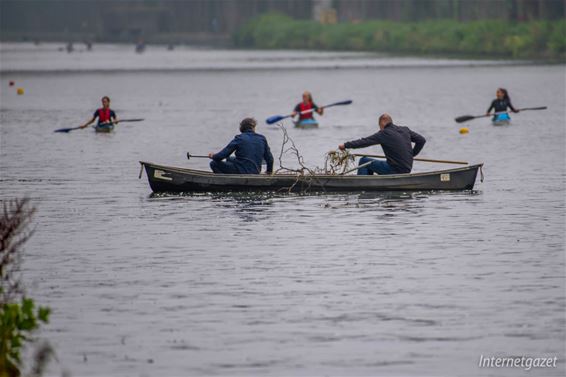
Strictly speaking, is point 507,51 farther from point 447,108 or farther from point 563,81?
point 447,108

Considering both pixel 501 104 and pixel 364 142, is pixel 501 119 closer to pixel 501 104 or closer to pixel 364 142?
pixel 501 104

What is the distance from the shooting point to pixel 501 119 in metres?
48.8

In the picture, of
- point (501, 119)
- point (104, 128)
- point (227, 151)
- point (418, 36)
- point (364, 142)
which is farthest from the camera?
point (418, 36)

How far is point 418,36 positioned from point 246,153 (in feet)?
325

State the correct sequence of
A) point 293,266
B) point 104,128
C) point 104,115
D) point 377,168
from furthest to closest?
1. point 104,128
2. point 104,115
3. point 377,168
4. point 293,266

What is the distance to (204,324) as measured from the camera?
17062 mm

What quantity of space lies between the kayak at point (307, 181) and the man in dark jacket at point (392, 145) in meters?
0.33

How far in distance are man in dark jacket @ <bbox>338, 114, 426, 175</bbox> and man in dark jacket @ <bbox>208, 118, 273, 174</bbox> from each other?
1513 mm

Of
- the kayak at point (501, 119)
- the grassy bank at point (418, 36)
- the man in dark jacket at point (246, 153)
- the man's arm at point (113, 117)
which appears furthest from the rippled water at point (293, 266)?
the grassy bank at point (418, 36)

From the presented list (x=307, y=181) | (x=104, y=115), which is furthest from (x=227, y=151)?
(x=104, y=115)

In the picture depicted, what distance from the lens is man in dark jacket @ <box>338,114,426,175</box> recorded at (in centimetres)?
2792

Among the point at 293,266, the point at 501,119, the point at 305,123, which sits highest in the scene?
the point at 293,266

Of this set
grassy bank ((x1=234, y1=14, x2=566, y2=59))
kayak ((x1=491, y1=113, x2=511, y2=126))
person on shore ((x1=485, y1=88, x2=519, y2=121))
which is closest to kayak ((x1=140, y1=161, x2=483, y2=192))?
person on shore ((x1=485, y1=88, x2=519, y2=121))

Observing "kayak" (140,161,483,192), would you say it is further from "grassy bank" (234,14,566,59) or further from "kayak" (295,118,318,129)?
"grassy bank" (234,14,566,59)
